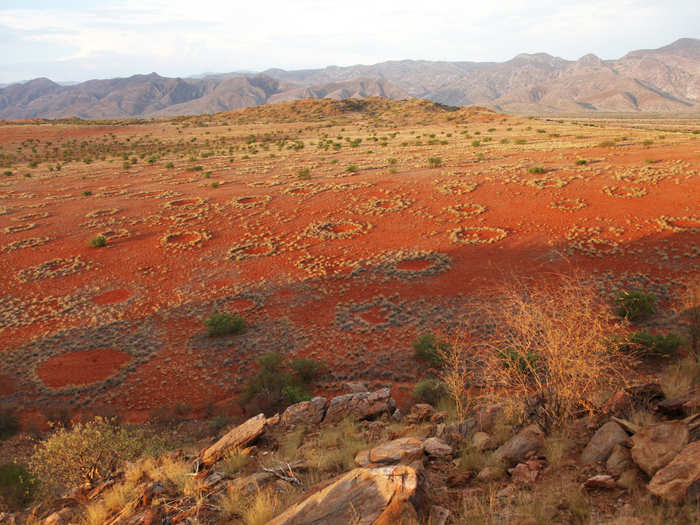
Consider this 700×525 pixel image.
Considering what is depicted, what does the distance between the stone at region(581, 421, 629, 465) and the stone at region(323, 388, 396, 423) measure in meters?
3.20

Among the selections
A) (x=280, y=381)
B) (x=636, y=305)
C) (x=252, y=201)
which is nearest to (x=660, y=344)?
(x=636, y=305)

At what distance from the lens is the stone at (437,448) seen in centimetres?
452

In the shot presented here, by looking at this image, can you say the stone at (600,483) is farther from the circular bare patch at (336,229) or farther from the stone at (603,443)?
the circular bare patch at (336,229)

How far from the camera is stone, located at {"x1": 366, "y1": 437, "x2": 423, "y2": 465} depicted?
14.6 feet

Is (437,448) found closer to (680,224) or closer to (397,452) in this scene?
(397,452)

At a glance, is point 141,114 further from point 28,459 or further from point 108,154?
point 28,459

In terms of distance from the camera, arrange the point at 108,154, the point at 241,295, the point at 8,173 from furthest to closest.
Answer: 1. the point at 108,154
2. the point at 8,173
3. the point at 241,295

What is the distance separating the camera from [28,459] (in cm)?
709

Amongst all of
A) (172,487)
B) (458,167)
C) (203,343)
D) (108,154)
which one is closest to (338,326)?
(203,343)

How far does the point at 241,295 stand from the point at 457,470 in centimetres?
1002

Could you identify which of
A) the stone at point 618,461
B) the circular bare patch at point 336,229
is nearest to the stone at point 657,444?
the stone at point 618,461

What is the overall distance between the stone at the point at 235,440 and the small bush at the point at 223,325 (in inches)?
196

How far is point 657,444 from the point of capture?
359cm

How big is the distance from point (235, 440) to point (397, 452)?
2714 mm
